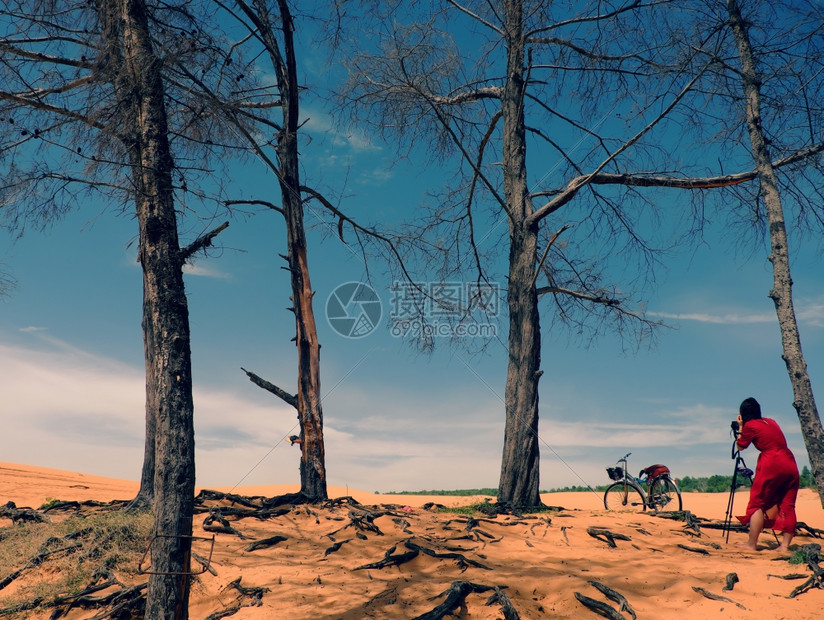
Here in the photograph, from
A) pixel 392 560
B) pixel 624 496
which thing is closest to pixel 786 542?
pixel 624 496

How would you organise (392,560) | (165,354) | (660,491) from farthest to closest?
(660,491), (392,560), (165,354)

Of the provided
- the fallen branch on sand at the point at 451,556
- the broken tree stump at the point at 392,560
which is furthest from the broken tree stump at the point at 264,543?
the fallen branch on sand at the point at 451,556

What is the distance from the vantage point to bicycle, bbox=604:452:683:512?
10.7m

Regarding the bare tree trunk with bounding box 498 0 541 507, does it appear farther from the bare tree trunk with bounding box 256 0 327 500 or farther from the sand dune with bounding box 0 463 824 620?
the bare tree trunk with bounding box 256 0 327 500

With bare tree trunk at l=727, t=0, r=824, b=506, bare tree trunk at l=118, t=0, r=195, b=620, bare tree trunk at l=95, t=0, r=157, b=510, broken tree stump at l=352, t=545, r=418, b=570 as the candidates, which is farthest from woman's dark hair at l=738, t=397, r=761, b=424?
bare tree trunk at l=95, t=0, r=157, b=510

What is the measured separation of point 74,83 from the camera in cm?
879

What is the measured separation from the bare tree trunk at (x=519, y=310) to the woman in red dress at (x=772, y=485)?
3523 mm

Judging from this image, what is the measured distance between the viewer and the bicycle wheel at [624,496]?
36.7ft

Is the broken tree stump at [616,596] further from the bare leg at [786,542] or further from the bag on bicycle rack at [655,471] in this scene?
the bag on bicycle rack at [655,471]

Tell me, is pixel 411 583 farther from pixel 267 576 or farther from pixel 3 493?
pixel 3 493

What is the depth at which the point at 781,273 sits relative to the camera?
25.7 ft

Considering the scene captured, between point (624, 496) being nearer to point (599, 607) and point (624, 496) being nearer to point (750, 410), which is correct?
point (750, 410)

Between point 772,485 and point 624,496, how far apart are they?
4254mm

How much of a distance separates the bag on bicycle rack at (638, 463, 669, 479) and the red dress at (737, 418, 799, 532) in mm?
2948
